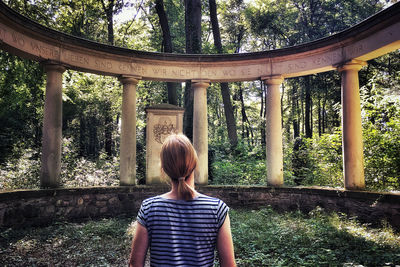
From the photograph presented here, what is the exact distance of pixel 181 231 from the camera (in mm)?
2229

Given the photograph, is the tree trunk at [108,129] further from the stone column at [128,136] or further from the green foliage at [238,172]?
the stone column at [128,136]

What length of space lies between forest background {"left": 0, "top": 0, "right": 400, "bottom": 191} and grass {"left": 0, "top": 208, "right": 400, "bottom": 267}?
14.0 ft

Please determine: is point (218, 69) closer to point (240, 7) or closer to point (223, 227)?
point (223, 227)

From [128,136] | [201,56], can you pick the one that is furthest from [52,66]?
[201,56]

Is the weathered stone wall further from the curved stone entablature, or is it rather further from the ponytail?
the ponytail

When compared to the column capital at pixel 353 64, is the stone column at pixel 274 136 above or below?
below

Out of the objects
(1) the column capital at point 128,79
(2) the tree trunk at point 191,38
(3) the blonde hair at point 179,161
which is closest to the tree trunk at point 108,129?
(2) the tree trunk at point 191,38

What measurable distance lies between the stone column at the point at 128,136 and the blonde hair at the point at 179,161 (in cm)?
1099

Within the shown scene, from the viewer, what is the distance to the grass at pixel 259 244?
21.6 feet

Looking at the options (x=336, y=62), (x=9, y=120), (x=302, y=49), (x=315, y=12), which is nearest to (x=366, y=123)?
(x=336, y=62)

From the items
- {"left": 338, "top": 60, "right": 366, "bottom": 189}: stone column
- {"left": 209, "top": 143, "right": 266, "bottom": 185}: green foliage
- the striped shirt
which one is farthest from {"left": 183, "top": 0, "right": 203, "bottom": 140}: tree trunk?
the striped shirt

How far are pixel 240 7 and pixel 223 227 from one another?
31.9 m

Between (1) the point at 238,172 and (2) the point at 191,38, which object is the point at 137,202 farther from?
(2) the point at 191,38

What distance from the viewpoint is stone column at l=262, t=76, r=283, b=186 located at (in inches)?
513
